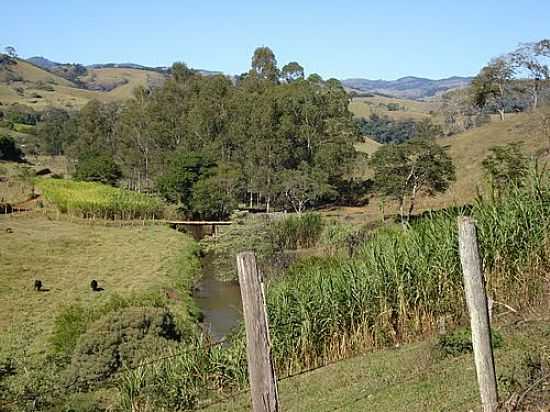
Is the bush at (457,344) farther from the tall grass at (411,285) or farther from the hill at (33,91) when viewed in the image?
the hill at (33,91)

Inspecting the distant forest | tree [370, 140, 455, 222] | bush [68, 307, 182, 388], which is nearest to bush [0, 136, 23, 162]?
the distant forest

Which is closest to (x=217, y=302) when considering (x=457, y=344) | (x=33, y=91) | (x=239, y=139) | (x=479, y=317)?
(x=457, y=344)

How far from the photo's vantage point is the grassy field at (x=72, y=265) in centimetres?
1509

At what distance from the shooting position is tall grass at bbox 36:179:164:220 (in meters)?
29.3

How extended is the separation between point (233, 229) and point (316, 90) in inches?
608

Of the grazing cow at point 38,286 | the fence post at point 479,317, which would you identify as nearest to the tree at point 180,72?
the grazing cow at point 38,286

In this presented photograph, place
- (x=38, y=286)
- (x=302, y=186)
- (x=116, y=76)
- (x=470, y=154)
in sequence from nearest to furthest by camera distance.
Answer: (x=38, y=286) → (x=302, y=186) → (x=470, y=154) → (x=116, y=76)

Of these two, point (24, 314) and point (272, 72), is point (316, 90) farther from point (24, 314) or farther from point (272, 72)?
point (24, 314)

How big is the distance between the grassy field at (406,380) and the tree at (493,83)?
29.8 meters

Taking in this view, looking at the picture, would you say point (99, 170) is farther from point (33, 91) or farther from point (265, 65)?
point (33, 91)

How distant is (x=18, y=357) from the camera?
11609 mm

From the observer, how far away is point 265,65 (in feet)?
132

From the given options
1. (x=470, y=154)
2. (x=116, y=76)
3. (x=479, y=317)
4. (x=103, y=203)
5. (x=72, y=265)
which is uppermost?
(x=116, y=76)

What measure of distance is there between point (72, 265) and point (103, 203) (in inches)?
355
